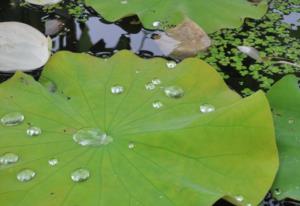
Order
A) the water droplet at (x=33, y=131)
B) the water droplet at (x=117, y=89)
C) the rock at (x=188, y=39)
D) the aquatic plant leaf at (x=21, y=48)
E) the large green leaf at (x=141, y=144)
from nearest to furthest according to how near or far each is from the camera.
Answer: the large green leaf at (x=141, y=144) < the water droplet at (x=33, y=131) < the water droplet at (x=117, y=89) < the aquatic plant leaf at (x=21, y=48) < the rock at (x=188, y=39)

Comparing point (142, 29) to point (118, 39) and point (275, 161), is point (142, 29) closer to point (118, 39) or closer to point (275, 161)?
point (118, 39)

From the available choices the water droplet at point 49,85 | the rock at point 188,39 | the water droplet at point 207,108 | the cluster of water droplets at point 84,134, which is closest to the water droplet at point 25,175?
the cluster of water droplets at point 84,134

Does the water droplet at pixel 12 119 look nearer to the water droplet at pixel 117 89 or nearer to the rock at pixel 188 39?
the water droplet at pixel 117 89

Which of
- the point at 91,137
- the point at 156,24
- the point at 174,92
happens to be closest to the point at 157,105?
the point at 174,92

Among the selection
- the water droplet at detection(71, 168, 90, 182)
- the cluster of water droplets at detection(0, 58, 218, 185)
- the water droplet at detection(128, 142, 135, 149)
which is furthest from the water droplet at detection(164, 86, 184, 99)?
the water droplet at detection(71, 168, 90, 182)

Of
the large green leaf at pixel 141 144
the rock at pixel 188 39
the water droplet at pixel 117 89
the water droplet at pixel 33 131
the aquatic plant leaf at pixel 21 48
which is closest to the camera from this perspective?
the large green leaf at pixel 141 144

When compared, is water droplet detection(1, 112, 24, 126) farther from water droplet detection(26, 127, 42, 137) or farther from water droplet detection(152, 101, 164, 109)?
water droplet detection(152, 101, 164, 109)

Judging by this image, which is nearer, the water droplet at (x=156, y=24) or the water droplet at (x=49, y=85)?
the water droplet at (x=49, y=85)

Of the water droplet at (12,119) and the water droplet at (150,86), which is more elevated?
the water droplet at (150,86)
